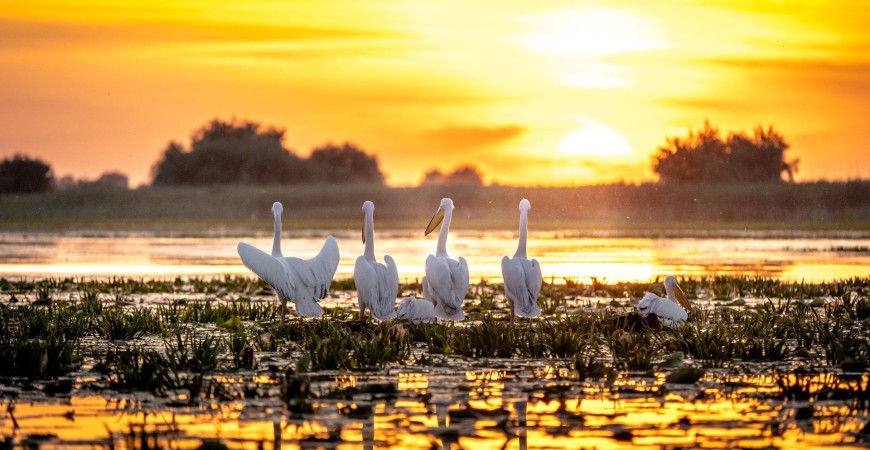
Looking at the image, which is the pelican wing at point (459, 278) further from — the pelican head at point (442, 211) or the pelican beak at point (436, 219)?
the pelican beak at point (436, 219)

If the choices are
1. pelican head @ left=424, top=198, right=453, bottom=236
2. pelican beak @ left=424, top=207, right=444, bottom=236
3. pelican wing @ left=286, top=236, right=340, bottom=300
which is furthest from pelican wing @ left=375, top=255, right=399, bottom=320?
pelican beak @ left=424, top=207, right=444, bottom=236

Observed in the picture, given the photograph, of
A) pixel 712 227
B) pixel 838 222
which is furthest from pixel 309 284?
pixel 838 222

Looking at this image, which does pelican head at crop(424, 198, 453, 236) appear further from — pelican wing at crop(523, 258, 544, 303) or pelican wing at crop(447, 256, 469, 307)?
pelican wing at crop(523, 258, 544, 303)

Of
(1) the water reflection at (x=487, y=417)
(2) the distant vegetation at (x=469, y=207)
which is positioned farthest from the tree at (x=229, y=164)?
(1) the water reflection at (x=487, y=417)

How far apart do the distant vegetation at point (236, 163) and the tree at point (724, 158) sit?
25528mm

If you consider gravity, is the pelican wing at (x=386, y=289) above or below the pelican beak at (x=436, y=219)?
below

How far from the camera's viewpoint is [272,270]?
12.2 metres

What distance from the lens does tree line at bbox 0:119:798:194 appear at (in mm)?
67688

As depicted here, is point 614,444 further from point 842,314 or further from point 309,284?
point 842,314

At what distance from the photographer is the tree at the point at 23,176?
245 ft

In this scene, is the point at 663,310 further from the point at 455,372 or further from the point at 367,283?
the point at 455,372

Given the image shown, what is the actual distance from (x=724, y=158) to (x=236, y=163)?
30.9 m

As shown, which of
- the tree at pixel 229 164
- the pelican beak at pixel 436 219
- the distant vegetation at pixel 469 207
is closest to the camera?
the pelican beak at pixel 436 219

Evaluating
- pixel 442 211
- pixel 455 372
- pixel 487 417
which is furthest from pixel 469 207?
pixel 487 417
